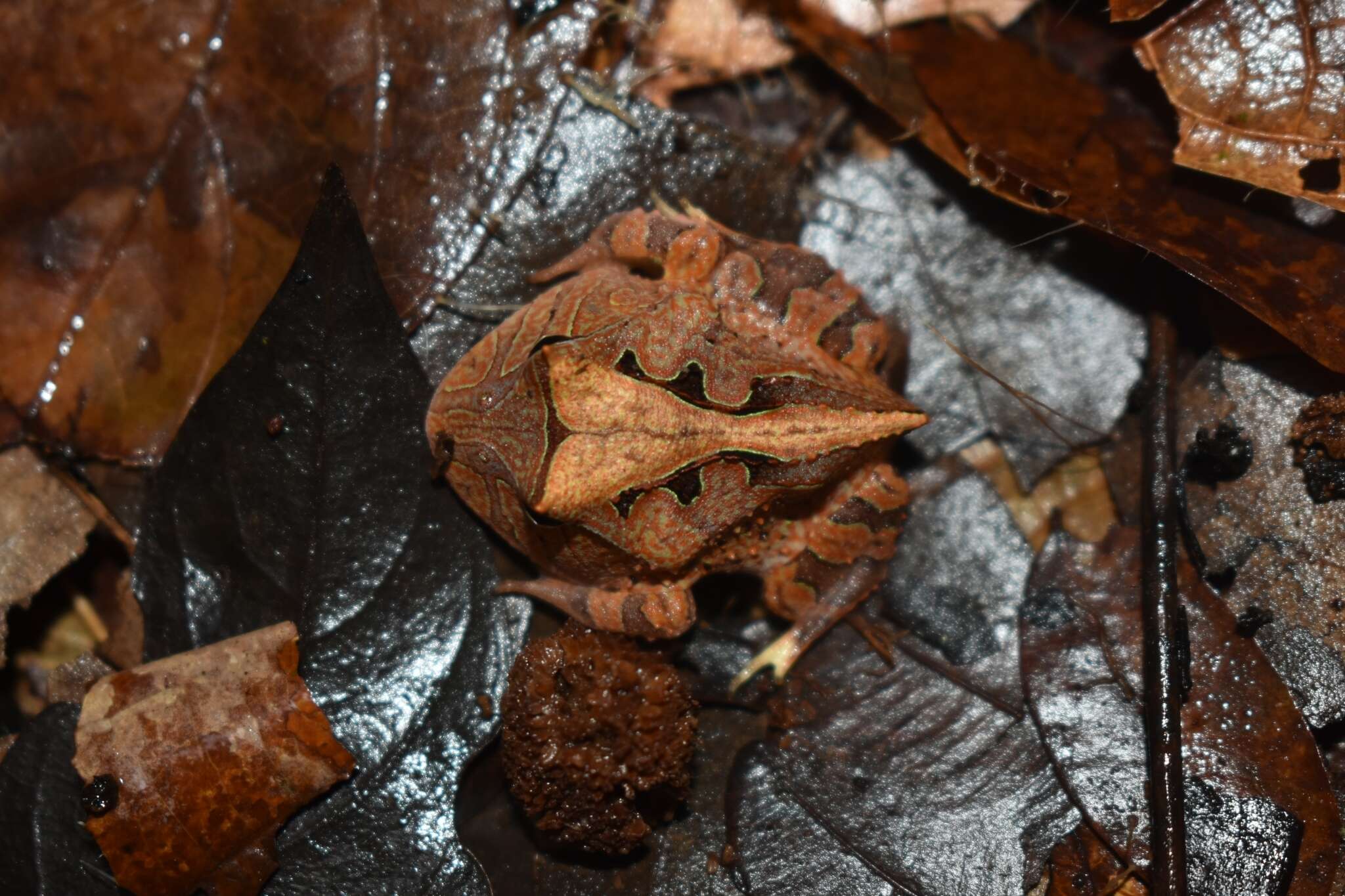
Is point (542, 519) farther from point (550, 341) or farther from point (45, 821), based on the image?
point (45, 821)

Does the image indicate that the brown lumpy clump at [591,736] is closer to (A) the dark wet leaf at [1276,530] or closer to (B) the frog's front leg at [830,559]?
(B) the frog's front leg at [830,559]

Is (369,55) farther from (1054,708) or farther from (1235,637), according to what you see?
(1235,637)

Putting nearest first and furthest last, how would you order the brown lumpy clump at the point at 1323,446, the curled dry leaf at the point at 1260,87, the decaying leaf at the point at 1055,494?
the curled dry leaf at the point at 1260,87
the brown lumpy clump at the point at 1323,446
the decaying leaf at the point at 1055,494

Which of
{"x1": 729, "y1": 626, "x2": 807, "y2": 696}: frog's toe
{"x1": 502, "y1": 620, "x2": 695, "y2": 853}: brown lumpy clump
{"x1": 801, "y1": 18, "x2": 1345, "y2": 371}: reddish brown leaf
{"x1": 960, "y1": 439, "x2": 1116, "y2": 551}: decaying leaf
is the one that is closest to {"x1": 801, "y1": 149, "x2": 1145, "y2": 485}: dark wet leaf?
{"x1": 960, "y1": 439, "x2": 1116, "y2": 551}: decaying leaf

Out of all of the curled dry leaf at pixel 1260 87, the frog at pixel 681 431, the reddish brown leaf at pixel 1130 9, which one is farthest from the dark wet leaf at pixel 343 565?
the curled dry leaf at pixel 1260 87

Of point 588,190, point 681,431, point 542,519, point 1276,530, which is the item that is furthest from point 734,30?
point 1276,530
